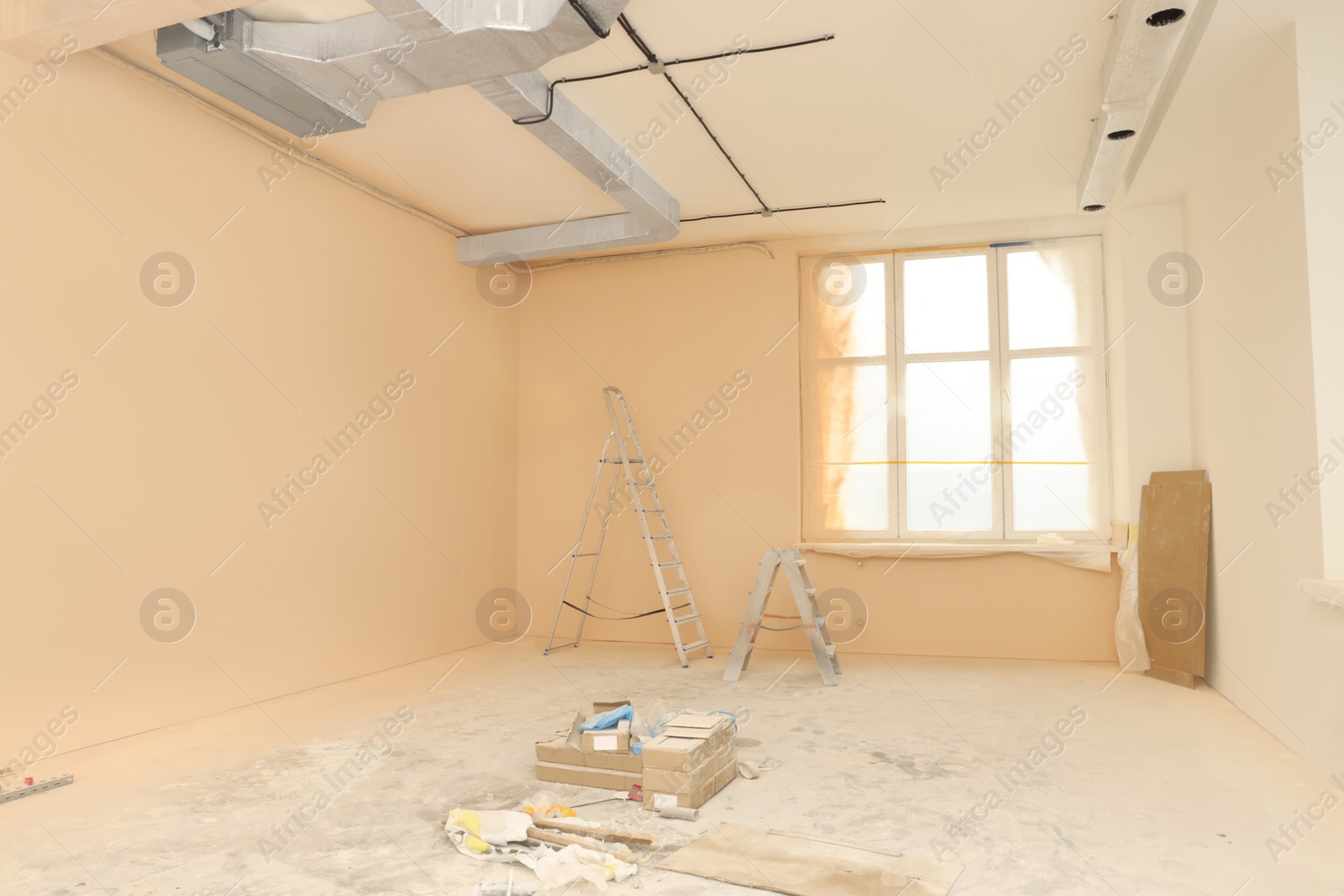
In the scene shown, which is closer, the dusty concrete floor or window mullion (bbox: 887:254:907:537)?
the dusty concrete floor

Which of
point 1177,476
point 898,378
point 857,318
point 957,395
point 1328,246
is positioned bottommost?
point 1177,476

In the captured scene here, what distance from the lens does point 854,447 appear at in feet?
19.6

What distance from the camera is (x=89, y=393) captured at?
138 inches

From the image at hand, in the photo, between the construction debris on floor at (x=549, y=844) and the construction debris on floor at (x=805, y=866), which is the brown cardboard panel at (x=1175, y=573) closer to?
the construction debris on floor at (x=805, y=866)

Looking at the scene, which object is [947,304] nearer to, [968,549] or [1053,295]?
[1053,295]

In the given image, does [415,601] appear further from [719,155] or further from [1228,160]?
[1228,160]

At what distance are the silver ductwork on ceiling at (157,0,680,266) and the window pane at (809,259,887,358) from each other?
231cm

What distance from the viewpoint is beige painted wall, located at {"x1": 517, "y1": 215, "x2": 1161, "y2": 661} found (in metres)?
5.48

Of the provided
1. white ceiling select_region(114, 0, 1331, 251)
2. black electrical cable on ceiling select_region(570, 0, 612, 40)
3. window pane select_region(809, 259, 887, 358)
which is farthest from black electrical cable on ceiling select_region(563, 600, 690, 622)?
black electrical cable on ceiling select_region(570, 0, 612, 40)

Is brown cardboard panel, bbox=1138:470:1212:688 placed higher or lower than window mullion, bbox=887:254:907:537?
lower

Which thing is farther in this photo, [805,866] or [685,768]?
[685,768]

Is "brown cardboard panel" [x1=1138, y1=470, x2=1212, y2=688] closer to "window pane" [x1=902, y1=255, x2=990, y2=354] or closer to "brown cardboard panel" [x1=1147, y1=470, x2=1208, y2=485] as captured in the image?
"brown cardboard panel" [x1=1147, y1=470, x2=1208, y2=485]

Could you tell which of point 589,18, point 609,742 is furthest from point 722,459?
point 589,18

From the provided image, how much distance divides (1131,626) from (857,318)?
2.62 m
